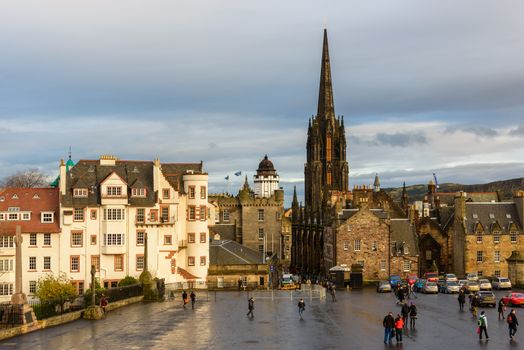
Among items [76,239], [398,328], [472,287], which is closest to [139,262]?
[76,239]

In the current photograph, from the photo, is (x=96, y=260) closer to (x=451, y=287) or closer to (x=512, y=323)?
(x=451, y=287)

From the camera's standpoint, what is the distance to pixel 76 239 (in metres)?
73.1

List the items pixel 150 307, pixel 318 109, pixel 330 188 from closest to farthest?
pixel 150 307 → pixel 330 188 → pixel 318 109

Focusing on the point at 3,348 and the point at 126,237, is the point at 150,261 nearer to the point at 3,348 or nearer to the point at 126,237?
the point at 126,237

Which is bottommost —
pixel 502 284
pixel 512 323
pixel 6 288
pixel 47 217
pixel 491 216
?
pixel 502 284

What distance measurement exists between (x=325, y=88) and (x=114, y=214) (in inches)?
3774

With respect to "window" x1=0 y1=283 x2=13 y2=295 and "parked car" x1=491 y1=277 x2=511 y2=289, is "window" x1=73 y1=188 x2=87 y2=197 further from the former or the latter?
"parked car" x1=491 y1=277 x2=511 y2=289

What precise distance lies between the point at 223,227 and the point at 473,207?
125 ft

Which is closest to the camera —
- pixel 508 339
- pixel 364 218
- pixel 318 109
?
pixel 508 339

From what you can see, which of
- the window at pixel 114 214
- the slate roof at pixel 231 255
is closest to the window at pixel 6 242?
the window at pixel 114 214

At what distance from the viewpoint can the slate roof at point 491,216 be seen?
92562mm

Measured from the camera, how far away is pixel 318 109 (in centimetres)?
16338

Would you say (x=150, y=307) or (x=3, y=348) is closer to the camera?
(x=3, y=348)

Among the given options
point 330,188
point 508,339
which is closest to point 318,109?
point 330,188
